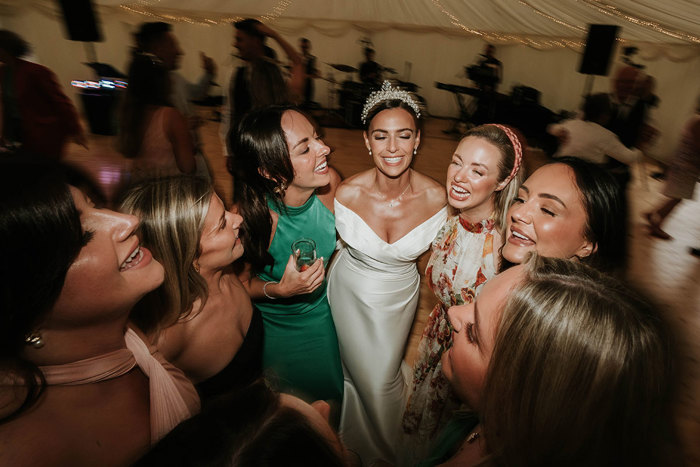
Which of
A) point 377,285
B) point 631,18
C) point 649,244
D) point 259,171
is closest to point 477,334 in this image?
point 377,285

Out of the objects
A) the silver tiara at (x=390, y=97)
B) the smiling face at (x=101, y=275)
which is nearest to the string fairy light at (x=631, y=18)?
the silver tiara at (x=390, y=97)

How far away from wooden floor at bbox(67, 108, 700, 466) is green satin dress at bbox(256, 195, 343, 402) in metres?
0.91

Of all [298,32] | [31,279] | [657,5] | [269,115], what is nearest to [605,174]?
[269,115]

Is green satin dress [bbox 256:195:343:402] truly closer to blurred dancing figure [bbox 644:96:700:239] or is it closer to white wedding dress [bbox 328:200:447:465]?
white wedding dress [bbox 328:200:447:465]

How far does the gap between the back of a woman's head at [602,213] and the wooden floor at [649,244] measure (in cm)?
17

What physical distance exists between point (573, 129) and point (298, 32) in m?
9.96

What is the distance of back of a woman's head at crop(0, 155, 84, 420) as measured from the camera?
743 mm

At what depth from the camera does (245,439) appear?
2.11ft

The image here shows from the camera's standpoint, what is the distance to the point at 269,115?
6.65ft

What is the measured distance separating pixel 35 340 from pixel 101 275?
20 cm

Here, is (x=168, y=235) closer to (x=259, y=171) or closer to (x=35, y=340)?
(x=35, y=340)

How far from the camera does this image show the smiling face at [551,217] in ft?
4.57

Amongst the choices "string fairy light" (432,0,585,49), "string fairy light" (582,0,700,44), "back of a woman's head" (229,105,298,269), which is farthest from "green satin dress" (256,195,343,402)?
"string fairy light" (432,0,585,49)

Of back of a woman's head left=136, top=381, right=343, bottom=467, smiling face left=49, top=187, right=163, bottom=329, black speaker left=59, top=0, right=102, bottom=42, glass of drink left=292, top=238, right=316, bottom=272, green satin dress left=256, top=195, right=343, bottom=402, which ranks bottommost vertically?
green satin dress left=256, top=195, right=343, bottom=402
